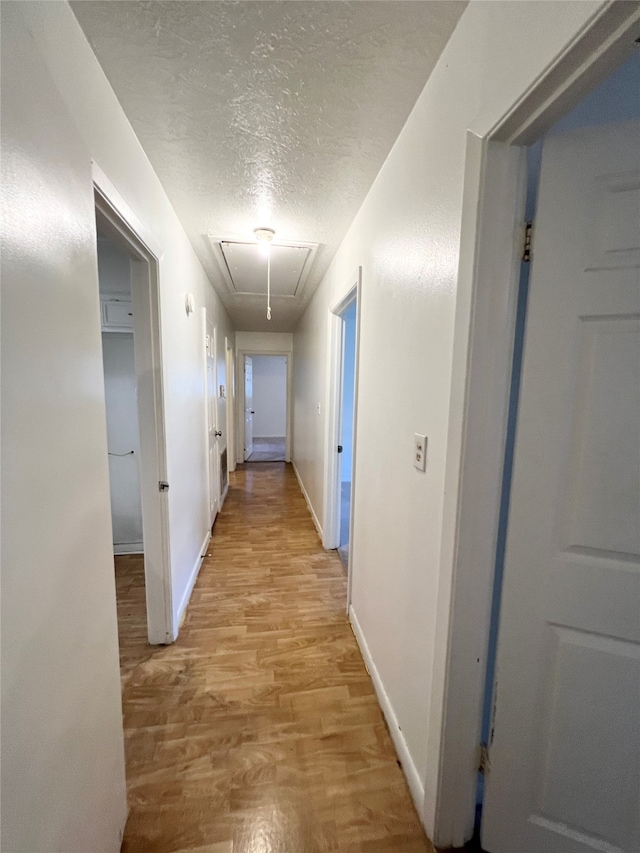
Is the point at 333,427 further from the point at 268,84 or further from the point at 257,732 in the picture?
the point at 268,84

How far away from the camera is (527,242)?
31.7 inches

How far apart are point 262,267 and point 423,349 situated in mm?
2138

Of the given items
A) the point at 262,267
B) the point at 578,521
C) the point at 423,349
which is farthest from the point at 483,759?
the point at 262,267

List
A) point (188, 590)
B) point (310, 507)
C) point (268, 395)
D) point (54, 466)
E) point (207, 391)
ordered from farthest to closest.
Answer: point (268, 395) → point (310, 507) → point (207, 391) → point (188, 590) → point (54, 466)

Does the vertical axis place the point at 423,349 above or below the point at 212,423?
above

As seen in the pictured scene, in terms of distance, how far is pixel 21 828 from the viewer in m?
→ 0.55

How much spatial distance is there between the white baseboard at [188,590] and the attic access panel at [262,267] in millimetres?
Answer: 2297

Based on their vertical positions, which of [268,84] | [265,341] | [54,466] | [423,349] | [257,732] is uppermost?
[268,84]

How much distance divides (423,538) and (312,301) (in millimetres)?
3079

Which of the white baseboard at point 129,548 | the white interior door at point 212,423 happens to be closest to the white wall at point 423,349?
the white interior door at point 212,423

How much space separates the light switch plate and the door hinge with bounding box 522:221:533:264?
542 mm

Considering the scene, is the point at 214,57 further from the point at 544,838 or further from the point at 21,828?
the point at 544,838

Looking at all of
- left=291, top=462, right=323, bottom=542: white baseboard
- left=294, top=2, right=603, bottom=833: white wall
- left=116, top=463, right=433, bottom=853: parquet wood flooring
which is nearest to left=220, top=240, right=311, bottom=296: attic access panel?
left=294, top=2, right=603, bottom=833: white wall

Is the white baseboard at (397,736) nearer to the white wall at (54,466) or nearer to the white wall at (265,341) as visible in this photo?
the white wall at (54,466)
